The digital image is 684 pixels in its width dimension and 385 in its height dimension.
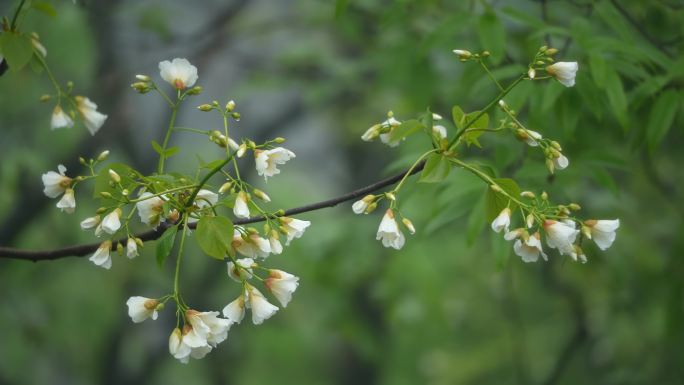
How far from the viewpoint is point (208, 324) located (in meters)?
1.37

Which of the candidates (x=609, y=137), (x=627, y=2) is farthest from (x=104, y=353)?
(x=627, y=2)

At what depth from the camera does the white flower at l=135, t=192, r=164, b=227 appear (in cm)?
133

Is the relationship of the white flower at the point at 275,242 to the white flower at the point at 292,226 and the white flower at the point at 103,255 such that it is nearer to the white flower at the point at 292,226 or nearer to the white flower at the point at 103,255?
the white flower at the point at 292,226

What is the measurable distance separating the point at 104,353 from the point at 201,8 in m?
3.18

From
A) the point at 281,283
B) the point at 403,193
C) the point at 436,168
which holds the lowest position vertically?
the point at 403,193

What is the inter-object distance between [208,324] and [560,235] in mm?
619

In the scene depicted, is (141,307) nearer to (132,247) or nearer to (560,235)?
(132,247)

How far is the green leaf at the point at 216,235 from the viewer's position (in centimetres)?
126

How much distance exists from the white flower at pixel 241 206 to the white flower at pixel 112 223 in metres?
0.21

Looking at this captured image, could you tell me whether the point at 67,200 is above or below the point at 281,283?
above

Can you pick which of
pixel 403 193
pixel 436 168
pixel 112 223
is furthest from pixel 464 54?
pixel 403 193

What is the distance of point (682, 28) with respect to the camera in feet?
7.88

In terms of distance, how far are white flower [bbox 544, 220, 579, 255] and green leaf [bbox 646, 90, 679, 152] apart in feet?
2.85

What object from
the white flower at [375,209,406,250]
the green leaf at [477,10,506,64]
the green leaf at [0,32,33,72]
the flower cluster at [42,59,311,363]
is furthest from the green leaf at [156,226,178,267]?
the green leaf at [477,10,506,64]
